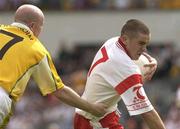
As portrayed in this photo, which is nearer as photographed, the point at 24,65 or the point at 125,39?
the point at 24,65

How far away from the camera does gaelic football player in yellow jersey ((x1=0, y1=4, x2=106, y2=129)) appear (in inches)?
380

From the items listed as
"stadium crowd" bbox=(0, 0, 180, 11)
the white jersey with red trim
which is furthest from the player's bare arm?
"stadium crowd" bbox=(0, 0, 180, 11)

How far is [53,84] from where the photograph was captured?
32.1 ft

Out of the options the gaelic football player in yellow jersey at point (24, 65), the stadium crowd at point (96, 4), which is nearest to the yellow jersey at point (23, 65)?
the gaelic football player in yellow jersey at point (24, 65)

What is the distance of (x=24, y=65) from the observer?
9656 mm

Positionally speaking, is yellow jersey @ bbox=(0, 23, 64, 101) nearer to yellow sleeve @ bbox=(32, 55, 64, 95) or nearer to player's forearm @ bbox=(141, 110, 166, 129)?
yellow sleeve @ bbox=(32, 55, 64, 95)

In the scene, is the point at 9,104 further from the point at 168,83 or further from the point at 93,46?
the point at 93,46

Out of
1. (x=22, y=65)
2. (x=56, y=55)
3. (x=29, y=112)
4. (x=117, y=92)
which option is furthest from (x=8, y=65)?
(x=56, y=55)

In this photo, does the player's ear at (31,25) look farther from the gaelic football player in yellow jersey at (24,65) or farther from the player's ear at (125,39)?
the player's ear at (125,39)

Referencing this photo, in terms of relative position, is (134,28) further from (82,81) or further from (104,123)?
(82,81)

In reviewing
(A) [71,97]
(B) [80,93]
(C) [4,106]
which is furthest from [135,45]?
(B) [80,93]

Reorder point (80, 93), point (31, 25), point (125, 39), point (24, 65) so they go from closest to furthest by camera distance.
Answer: point (24, 65) → point (31, 25) → point (125, 39) → point (80, 93)

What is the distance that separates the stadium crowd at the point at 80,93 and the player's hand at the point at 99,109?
3668 mm

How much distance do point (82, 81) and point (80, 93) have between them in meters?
2.43
